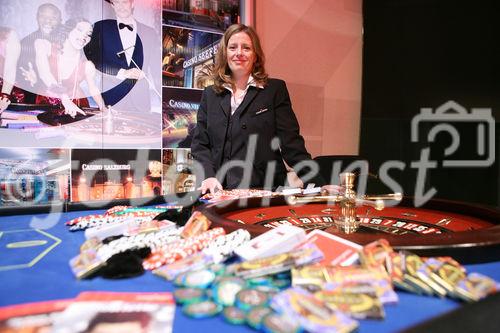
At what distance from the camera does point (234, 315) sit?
52cm

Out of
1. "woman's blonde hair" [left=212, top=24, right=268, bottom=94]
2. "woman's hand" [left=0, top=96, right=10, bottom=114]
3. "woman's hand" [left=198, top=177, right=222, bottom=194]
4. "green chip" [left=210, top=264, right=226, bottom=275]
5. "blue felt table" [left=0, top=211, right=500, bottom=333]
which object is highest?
"woman's blonde hair" [left=212, top=24, right=268, bottom=94]

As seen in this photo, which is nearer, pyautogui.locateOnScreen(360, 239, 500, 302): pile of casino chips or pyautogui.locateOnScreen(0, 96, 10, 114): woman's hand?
pyautogui.locateOnScreen(360, 239, 500, 302): pile of casino chips

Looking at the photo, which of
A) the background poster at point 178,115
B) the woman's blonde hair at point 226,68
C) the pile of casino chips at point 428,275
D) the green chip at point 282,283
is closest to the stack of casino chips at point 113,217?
the green chip at point 282,283

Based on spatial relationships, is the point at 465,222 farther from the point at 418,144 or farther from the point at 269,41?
the point at 269,41

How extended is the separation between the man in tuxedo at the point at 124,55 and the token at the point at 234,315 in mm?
2839

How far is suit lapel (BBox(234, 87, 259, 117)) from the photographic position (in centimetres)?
233

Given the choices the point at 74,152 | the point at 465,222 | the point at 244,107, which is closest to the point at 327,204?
the point at 465,222

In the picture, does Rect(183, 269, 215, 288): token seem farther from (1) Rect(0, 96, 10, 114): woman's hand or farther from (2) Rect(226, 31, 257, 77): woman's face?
(1) Rect(0, 96, 10, 114): woman's hand

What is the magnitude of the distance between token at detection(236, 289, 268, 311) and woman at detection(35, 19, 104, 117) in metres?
2.79

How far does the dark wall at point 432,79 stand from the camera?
2.63 meters

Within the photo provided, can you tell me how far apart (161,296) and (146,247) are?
0.23m

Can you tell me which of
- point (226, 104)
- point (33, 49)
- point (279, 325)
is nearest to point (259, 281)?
point (279, 325)

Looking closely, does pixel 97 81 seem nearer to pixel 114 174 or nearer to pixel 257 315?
pixel 114 174

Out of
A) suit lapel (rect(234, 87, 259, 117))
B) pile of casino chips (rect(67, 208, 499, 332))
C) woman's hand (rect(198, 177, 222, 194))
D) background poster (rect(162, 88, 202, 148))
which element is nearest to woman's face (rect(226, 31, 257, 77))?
suit lapel (rect(234, 87, 259, 117))
